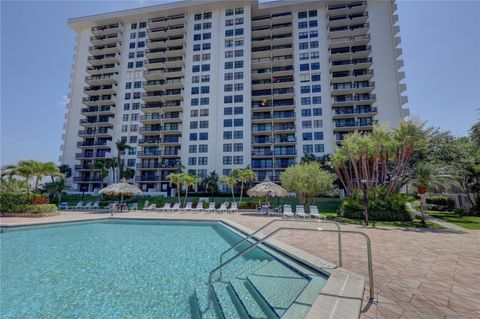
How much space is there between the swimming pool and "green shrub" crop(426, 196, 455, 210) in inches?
1116

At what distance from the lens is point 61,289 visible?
17.6 feet

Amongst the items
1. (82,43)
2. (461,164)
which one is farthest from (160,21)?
(461,164)

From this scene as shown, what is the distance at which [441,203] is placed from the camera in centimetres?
2548

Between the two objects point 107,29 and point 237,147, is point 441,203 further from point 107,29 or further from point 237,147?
point 107,29

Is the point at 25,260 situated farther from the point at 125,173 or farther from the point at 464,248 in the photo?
the point at 125,173

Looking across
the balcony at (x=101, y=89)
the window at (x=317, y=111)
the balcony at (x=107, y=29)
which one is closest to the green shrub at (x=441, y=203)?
the window at (x=317, y=111)

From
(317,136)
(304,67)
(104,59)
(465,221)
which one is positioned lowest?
(465,221)

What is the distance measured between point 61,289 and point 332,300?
248 inches

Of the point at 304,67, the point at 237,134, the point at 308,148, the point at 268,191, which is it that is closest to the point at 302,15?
the point at 304,67

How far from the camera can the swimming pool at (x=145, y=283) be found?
427 centimetres

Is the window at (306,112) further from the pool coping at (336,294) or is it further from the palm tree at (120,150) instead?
the pool coping at (336,294)

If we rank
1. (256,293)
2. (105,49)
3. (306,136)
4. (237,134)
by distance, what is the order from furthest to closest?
(105,49) < (237,134) < (306,136) < (256,293)

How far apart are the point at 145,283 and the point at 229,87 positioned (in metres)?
42.7

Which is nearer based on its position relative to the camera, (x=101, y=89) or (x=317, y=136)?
(x=317, y=136)
